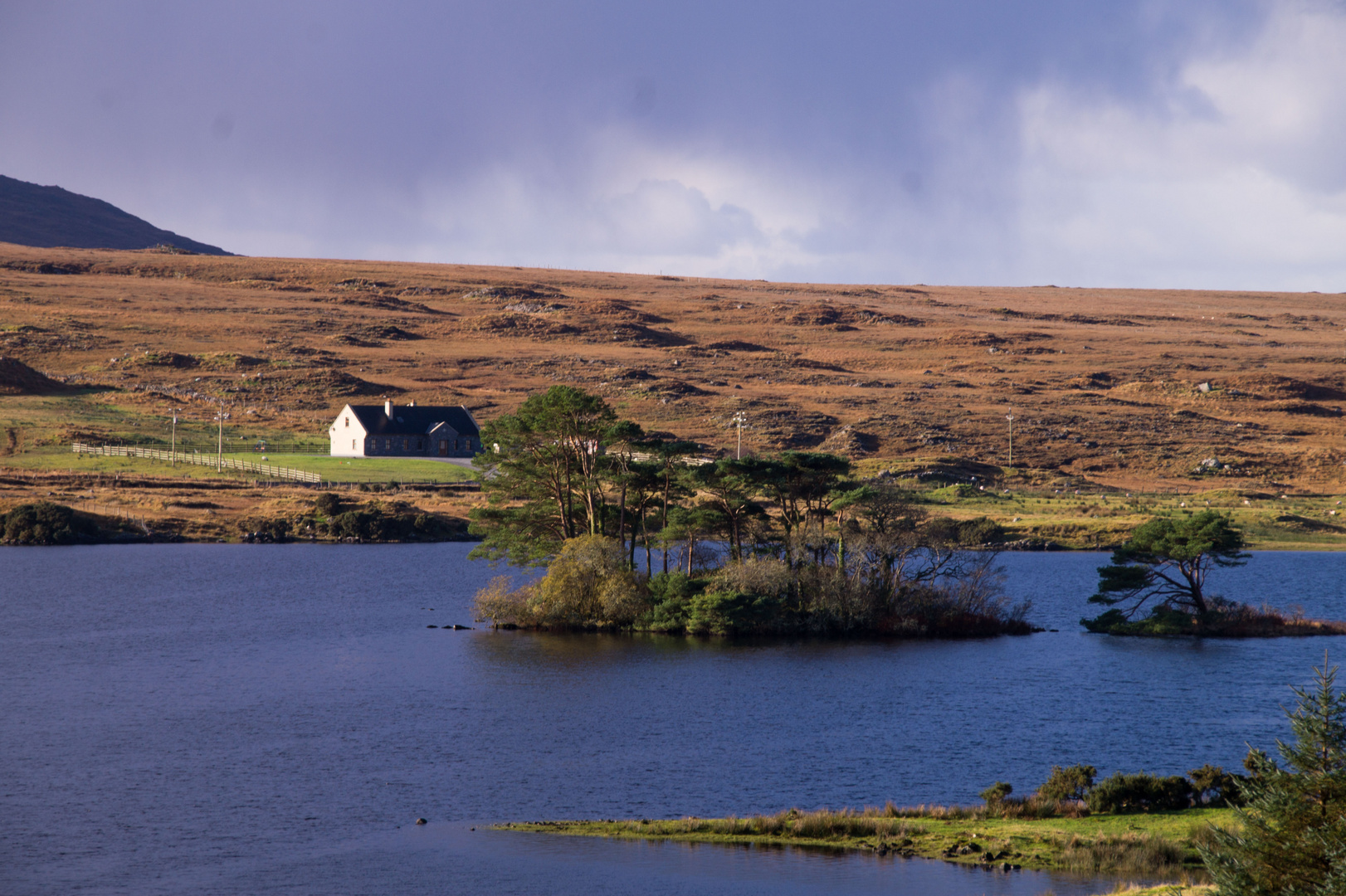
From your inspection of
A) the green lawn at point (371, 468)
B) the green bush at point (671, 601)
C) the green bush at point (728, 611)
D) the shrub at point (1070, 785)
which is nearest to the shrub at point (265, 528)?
the green lawn at point (371, 468)

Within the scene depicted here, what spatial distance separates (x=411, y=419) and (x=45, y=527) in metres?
47.6

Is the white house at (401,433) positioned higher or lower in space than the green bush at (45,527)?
higher

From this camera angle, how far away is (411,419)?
140 meters

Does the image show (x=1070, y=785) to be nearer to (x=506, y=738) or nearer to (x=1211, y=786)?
(x=1211, y=786)

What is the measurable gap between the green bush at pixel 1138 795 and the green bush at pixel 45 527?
300ft

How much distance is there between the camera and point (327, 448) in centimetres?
14388

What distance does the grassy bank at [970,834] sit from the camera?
23578mm

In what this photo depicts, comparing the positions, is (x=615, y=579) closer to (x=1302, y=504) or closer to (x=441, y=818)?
(x=441, y=818)

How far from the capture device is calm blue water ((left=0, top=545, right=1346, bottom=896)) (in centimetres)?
2486

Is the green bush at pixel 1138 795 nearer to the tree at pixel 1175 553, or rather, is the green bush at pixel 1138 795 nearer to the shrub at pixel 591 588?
the tree at pixel 1175 553

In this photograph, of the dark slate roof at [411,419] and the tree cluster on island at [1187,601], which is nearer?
the tree cluster on island at [1187,601]

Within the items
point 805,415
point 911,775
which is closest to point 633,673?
point 911,775

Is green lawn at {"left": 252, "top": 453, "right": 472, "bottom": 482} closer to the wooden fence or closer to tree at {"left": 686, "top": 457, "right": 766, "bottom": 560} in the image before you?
the wooden fence

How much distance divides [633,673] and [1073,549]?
65.9 m
